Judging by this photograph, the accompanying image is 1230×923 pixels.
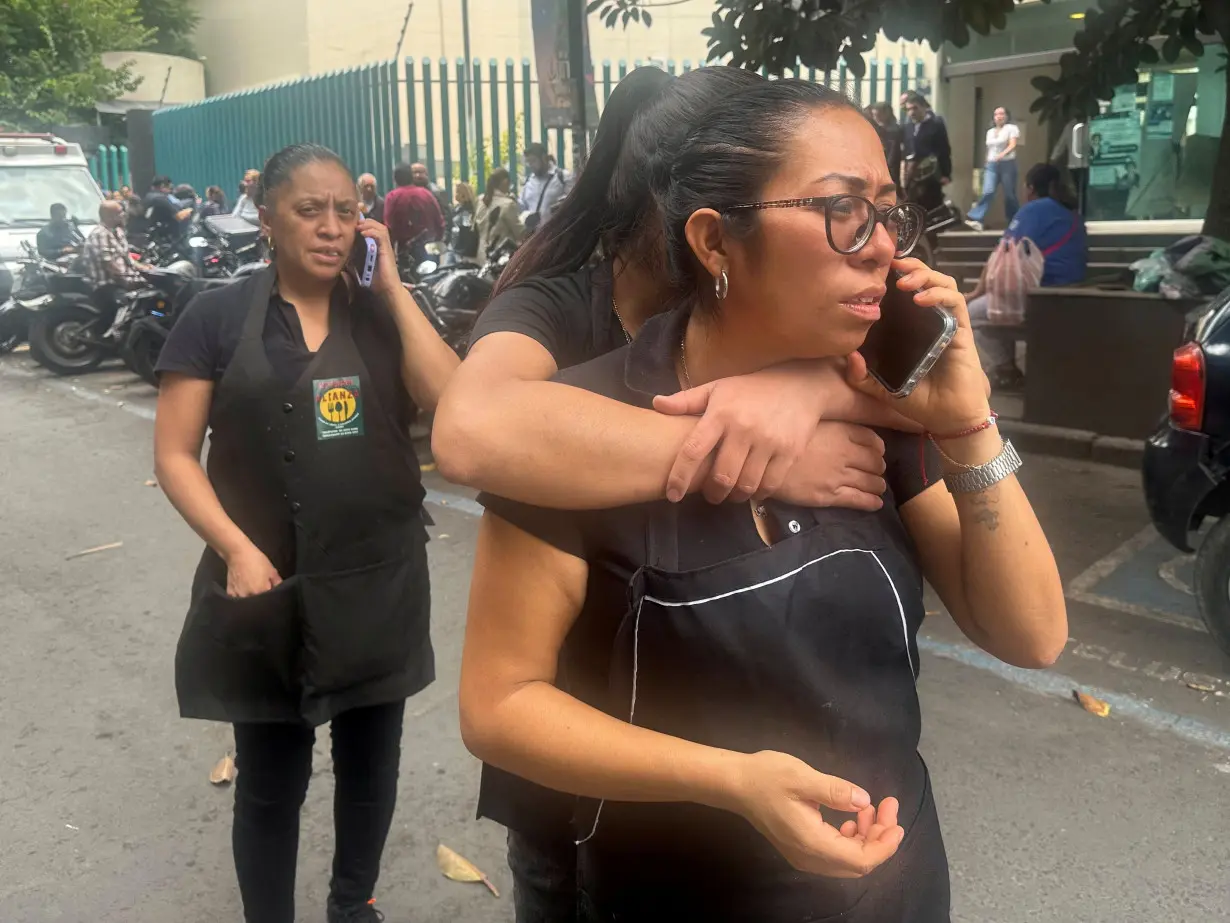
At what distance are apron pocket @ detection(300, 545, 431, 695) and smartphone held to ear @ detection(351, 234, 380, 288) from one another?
25.0 inches

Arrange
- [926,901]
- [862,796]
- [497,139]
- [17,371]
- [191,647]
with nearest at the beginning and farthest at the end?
[862,796]
[926,901]
[191,647]
[17,371]
[497,139]

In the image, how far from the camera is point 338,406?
95.8 inches

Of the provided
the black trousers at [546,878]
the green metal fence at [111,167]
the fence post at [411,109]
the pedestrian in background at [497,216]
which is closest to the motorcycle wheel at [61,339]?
the pedestrian in background at [497,216]

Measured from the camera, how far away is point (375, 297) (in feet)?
8.40

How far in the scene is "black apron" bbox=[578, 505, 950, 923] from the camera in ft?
4.10

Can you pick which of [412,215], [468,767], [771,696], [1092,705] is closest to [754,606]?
[771,696]

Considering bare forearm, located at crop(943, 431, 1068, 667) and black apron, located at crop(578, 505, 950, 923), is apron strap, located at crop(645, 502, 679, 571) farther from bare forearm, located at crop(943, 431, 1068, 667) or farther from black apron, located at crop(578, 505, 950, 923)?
bare forearm, located at crop(943, 431, 1068, 667)

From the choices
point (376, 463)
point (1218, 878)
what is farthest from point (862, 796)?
point (1218, 878)

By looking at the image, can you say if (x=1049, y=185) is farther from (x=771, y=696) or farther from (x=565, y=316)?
(x=771, y=696)

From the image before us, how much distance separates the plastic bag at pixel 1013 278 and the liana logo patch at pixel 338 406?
691cm

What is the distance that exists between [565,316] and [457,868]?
2006mm

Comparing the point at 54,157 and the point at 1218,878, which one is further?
the point at 54,157

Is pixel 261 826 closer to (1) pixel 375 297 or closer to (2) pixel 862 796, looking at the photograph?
(1) pixel 375 297

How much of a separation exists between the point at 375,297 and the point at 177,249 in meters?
12.6
